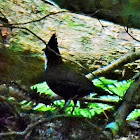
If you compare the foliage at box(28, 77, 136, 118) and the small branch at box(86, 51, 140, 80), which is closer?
the foliage at box(28, 77, 136, 118)

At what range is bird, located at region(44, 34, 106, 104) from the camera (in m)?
1.16

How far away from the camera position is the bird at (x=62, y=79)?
3.79 feet

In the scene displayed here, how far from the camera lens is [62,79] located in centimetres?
115

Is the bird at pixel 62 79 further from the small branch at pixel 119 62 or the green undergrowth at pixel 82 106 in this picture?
the small branch at pixel 119 62

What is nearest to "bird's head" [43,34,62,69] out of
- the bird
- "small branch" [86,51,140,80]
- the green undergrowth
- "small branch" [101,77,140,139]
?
the bird

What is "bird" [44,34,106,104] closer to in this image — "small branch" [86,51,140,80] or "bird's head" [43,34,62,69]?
"bird's head" [43,34,62,69]

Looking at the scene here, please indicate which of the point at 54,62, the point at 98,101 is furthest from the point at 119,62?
the point at 54,62

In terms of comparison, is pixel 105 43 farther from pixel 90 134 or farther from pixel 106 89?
pixel 90 134

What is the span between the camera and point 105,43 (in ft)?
5.29

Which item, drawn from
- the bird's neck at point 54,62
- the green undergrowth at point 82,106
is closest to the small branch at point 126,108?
the green undergrowth at point 82,106

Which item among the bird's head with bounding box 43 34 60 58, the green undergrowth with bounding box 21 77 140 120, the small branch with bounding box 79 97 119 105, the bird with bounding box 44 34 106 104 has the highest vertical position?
the bird's head with bounding box 43 34 60 58

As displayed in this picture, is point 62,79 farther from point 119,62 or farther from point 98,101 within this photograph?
point 119,62

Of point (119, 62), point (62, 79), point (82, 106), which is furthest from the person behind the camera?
point (119, 62)

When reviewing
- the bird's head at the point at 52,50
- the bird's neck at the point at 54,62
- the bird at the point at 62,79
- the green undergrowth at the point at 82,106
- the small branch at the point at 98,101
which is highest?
the bird's head at the point at 52,50
